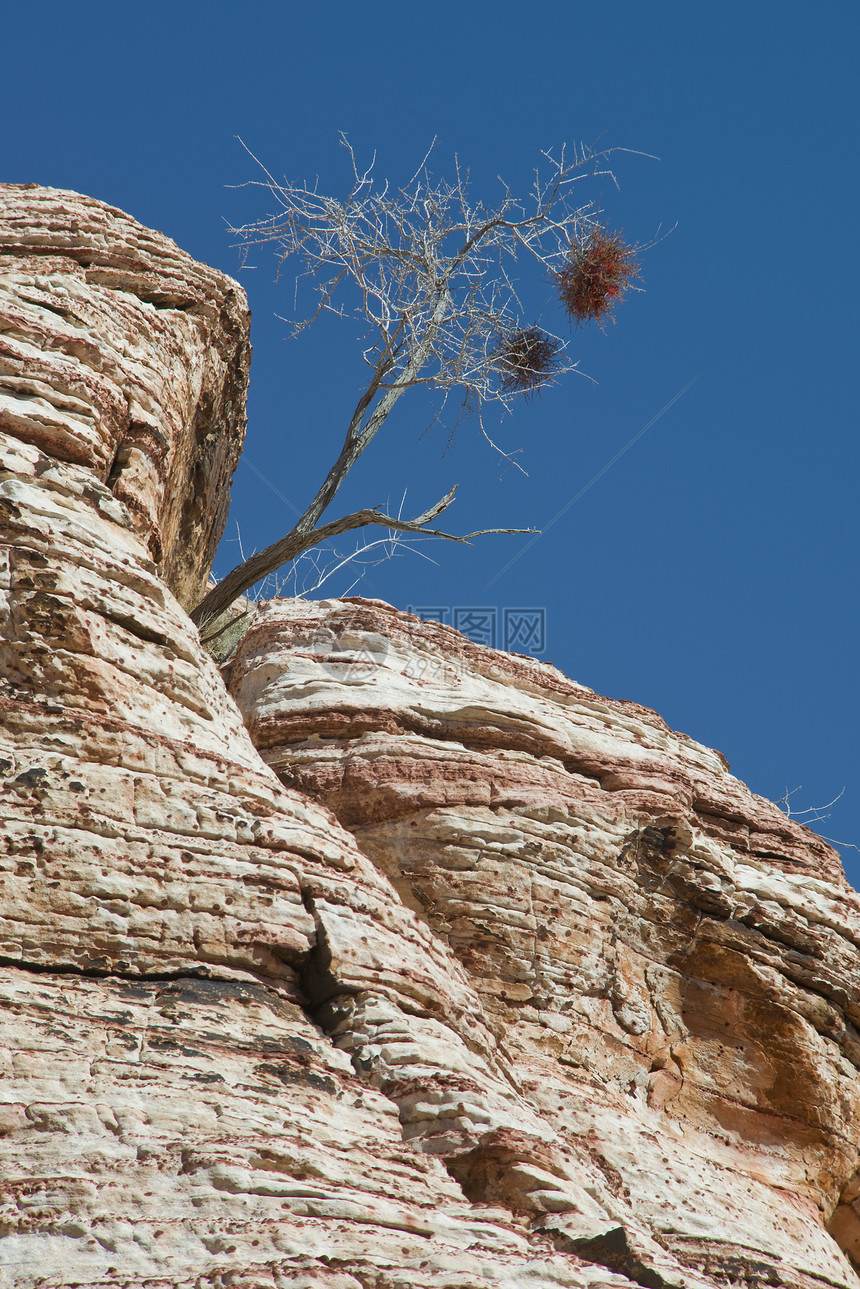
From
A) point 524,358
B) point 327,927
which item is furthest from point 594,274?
point 327,927

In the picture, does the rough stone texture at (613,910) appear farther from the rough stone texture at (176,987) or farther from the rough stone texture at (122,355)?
the rough stone texture at (122,355)

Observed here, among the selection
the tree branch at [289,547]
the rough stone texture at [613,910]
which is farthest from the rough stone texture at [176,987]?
the tree branch at [289,547]

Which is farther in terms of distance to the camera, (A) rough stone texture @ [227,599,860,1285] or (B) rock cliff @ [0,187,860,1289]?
(A) rough stone texture @ [227,599,860,1285]

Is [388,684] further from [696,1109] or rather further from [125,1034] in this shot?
[125,1034]

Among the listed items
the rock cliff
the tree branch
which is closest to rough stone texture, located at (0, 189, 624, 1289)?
the rock cliff

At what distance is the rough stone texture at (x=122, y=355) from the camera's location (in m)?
6.77

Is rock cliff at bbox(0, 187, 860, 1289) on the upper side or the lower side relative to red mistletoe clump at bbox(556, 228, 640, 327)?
lower

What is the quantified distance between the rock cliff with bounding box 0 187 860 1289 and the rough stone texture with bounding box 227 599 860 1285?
3cm

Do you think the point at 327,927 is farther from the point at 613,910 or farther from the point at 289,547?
the point at 289,547

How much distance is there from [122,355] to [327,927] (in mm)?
4491

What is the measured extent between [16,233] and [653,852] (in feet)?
22.5

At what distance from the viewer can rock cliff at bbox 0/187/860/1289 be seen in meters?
3.92

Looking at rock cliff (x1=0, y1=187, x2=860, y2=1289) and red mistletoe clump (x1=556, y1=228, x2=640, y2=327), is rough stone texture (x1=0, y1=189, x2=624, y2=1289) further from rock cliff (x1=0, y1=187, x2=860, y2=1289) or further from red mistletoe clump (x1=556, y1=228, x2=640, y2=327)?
red mistletoe clump (x1=556, y1=228, x2=640, y2=327)

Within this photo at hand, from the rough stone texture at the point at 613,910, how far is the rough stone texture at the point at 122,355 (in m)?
1.85
